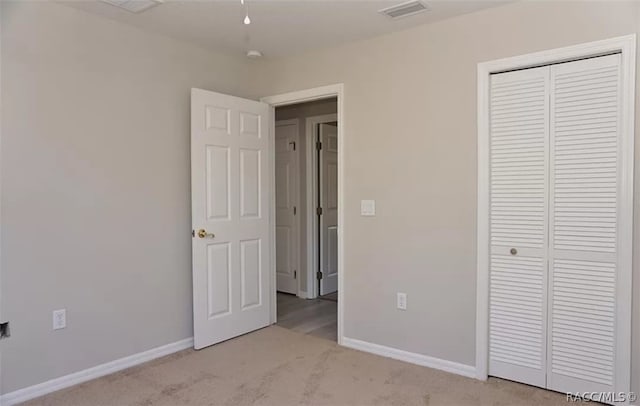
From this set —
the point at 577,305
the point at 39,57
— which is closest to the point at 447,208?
the point at 577,305

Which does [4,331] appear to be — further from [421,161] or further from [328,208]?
[328,208]

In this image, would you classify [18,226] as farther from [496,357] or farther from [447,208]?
[496,357]

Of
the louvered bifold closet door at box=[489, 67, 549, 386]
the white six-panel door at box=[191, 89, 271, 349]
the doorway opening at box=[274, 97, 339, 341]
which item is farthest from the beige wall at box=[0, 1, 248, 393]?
the louvered bifold closet door at box=[489, 67, 549, 386]

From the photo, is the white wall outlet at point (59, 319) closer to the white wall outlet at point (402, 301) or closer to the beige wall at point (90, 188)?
the beige wall at point (90, 188)

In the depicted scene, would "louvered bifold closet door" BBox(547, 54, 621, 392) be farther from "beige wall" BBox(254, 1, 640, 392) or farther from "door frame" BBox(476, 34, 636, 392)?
"beige wall" BBox(254, 1, 640, 392)

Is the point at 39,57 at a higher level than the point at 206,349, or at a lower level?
higher

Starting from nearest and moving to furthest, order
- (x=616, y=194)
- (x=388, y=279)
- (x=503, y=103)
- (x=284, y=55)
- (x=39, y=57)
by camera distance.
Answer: (x=616, y=194)
(x=39, y=57)
(x=503, y=103)
(x=388, y=279)
(x=284, y=55)

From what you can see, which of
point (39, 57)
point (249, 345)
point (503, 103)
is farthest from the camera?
point (249, 345)

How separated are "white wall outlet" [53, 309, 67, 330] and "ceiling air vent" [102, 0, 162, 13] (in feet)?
6.18

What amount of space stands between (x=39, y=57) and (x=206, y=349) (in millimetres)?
2253

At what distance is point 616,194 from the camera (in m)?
2.42

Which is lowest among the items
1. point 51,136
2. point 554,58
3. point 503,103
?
point 51,136

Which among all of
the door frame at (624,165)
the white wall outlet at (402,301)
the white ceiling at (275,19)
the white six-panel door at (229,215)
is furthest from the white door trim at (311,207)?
the door frame at (624,165)

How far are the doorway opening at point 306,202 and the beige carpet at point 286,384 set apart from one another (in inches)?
66.9
